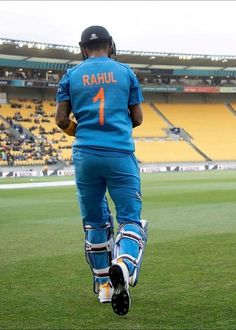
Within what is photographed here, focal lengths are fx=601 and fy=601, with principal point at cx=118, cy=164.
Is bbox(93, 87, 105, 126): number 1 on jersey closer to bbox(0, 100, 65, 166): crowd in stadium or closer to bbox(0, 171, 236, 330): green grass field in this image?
bbox(0, 171, 236, 330): green grass field

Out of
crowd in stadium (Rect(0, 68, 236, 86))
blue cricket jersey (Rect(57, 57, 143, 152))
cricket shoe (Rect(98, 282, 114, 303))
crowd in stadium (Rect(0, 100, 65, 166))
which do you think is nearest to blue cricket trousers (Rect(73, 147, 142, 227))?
blue cricket jersey (Rect(57, 57, 143, 152))

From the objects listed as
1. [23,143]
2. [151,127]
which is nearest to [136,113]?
[23,143]

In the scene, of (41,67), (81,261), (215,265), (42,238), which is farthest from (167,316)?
(41,67)

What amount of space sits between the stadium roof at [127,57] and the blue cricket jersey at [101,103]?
4828 centimetres

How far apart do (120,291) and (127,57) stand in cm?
5810

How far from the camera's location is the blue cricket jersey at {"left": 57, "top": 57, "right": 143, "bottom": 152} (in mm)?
4820

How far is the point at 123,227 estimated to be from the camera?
4801 mm

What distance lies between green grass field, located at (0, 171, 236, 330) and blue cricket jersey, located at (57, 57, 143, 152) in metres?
1.36

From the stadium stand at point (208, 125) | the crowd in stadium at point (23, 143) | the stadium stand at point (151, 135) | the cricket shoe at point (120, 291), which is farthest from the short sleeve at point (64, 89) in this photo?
the stadium stand at point (208, 125)

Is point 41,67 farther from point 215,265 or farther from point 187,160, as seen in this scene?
point 215,265

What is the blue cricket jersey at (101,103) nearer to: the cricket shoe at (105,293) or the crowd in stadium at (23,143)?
the cricket shoe at (105,293)

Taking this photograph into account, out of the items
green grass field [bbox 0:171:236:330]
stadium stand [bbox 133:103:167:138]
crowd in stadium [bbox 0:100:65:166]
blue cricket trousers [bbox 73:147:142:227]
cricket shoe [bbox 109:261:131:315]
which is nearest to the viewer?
cricket shoe [bbox 109:261:131:315]

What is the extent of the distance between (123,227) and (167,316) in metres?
0.77

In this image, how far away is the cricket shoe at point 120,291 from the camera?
4.28 m
